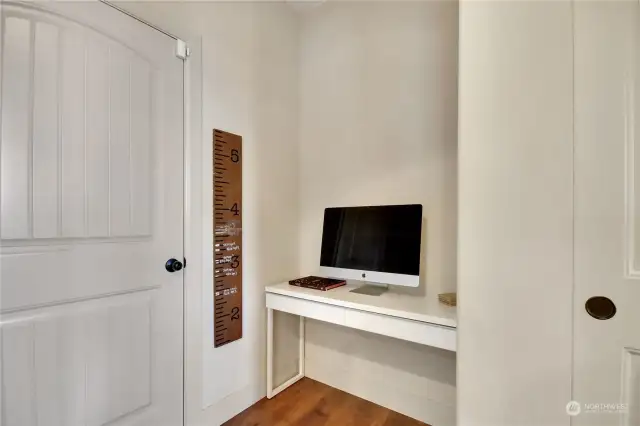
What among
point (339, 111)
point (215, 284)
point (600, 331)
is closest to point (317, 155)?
point (339, 111)

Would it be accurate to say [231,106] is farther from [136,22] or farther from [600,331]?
[600,331]

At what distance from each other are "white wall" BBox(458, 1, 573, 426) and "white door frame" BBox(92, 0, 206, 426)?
1327mm

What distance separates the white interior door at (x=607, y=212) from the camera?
2.90 feet

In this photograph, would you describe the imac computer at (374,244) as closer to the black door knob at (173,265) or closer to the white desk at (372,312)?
the white desk at (372,312)

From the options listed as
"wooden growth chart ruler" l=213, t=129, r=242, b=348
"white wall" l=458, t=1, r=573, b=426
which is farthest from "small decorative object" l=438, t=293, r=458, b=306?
"wooden growth chart ruler" l=213, t=129, r=242, b=348

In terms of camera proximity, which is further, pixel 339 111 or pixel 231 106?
pixel 339 111

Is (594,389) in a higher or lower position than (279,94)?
lower

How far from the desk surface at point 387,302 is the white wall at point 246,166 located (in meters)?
0.36

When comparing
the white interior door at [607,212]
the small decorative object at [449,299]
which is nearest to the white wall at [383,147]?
the small decorative object at [449,299]

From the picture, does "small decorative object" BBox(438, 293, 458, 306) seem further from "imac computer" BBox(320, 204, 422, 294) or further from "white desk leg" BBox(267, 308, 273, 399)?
"white desk leg" BBox(267, 308, 273, 399)

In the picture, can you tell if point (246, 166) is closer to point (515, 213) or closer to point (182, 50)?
point (182, 50)

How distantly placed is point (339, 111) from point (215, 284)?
146 centimetres

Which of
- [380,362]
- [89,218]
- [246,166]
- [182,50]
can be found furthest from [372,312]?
[182,50]

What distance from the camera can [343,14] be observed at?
7.24 feet
